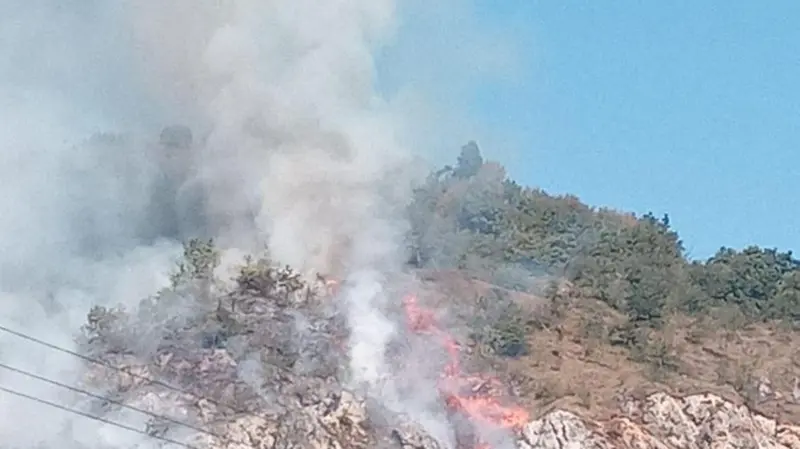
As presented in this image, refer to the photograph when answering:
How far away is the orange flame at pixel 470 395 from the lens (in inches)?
2859

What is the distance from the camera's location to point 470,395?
7519cm

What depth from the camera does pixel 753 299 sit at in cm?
9144

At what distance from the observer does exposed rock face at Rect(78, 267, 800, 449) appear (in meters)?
68.6

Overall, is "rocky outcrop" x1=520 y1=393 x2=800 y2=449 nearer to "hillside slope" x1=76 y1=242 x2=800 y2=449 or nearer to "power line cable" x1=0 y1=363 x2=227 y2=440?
"hillside slope" x1=76 y1=242 x2=800 y2=449

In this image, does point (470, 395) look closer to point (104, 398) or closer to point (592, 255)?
point (104, 398)

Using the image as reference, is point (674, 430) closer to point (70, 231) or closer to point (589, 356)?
point (589, 356)

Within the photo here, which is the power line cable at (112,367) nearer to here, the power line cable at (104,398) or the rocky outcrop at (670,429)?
the power line cable at (104,398)

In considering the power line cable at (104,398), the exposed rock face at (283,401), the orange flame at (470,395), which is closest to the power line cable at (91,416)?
the exposed rock face at (283,401)

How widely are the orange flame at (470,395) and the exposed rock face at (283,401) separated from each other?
232 centimetres

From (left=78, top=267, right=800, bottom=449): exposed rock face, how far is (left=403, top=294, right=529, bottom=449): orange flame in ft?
7.61

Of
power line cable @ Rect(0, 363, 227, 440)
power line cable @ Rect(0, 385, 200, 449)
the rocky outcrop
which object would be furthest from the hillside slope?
power line cable @ Rect(0, 385, 200, 449)

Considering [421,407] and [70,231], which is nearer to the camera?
[421,407]

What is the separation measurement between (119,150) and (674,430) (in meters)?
47.4

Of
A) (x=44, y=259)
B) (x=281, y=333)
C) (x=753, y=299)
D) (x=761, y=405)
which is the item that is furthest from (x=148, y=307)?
(x=753, y=299)
